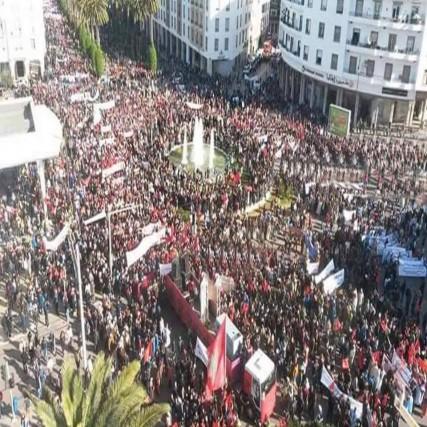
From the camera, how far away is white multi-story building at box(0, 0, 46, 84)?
220ft

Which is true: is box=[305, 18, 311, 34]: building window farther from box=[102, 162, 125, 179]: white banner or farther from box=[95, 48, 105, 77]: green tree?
box=[102, 162, 125, 179]: white banner

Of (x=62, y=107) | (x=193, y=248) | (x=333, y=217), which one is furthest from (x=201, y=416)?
(x=62, y=107)

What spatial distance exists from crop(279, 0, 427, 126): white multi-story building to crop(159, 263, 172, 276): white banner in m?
33.5

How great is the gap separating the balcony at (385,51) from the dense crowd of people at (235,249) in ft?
22.7

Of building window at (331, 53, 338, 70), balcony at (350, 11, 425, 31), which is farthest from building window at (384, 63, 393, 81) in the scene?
building window at (331, 53, 338, 70)

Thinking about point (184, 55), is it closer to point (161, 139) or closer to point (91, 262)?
point (161, 139)

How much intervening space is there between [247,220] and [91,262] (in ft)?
28.4

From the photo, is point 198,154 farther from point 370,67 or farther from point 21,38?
point 21,38

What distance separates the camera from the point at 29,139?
35000 millimetres

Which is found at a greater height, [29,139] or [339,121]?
[29,139]

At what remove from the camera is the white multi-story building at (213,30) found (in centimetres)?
7231

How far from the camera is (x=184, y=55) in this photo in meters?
82.8

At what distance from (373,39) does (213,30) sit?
981 inches

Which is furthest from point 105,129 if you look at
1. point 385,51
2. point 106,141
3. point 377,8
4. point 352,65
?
point 377,8
